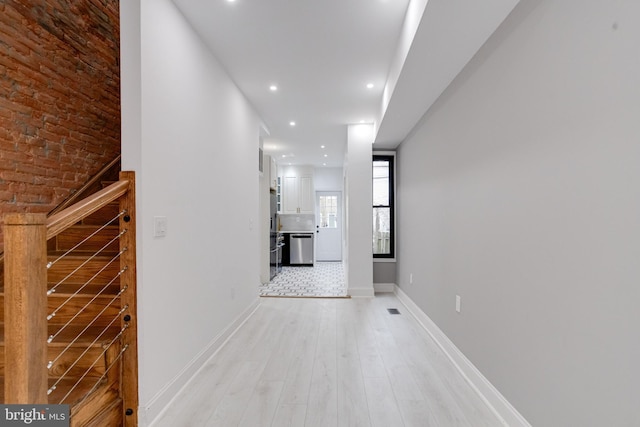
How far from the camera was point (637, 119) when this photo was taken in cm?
104

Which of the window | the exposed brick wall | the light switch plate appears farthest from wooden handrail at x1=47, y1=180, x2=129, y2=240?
the window

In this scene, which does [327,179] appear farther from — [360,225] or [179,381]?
[179,381]

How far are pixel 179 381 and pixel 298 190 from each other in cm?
649

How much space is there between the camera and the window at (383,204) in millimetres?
5238

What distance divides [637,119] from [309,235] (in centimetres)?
721

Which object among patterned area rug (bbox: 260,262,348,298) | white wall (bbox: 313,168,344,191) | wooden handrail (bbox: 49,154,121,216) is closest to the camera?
wooden handrail (bbox: 49,154,121,216)

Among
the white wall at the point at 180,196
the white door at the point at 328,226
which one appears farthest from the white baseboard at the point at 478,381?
the white door at the point at 328,226

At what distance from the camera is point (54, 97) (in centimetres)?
241

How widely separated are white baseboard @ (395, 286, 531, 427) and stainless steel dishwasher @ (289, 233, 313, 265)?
4846 mm

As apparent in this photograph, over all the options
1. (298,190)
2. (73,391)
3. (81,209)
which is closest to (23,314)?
(81,209)

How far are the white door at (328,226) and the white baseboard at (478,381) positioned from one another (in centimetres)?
565

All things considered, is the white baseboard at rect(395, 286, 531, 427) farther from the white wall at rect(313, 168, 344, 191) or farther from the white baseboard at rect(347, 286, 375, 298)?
the white wall at rect(313, 168, 344, 191)

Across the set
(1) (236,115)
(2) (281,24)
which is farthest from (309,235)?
(2) (281,24)

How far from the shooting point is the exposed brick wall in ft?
6.86
